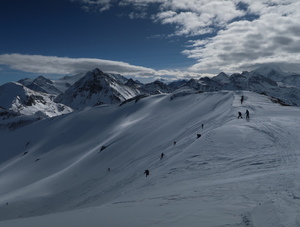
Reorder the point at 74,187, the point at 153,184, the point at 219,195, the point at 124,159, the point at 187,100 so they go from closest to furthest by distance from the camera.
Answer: the point at 219,195
the point at 153,184
the point at 74,187
the point at 124,159
the point at 187,100

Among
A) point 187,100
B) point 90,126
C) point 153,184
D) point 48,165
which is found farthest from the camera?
point 90,126

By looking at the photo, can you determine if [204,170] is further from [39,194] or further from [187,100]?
[187,100]

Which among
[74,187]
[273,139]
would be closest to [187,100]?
[74,187]

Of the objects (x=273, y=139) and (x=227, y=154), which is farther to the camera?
(x=273, y=139)

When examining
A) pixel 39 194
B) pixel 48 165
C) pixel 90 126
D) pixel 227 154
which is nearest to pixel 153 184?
pixel 227 154

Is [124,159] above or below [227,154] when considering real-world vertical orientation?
below

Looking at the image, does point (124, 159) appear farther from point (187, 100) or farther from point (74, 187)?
point (187, 100)

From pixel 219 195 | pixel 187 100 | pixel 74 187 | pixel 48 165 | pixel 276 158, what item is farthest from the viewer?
pixel 187 100

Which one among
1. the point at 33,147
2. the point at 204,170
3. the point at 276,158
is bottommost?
the point at 33,147

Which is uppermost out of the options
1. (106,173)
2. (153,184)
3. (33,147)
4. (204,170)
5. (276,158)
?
(276,158)
